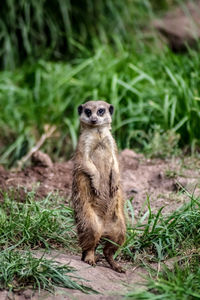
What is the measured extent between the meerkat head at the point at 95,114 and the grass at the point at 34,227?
0.70 meters

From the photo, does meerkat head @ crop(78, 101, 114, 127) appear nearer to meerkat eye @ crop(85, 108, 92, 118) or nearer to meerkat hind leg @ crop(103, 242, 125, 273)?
meerkat eye @ crop(85, 108, 92, 118)

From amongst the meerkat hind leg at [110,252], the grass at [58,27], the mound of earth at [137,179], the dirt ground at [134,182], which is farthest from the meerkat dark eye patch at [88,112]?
the grass at [58,27]

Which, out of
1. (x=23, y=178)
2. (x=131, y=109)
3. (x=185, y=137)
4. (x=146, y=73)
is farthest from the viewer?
(x=146, y=73)

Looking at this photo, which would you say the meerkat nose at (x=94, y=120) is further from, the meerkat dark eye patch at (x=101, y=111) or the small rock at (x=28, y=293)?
the small rock at (x=28, y=293)

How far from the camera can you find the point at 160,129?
5227 millimetres

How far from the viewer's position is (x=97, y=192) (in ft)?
10.3

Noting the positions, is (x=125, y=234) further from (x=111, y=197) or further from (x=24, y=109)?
(x=24, y=109)

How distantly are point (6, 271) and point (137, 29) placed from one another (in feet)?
18.4

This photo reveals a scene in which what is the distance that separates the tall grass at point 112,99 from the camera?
17.1ft

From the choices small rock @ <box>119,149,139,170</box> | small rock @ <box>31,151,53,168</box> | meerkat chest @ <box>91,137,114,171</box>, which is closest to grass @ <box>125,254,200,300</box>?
meerkat chest @ <box>91,137,114,171</box>

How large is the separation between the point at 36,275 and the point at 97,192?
64 cm

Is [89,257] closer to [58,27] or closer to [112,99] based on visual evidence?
[112,99]

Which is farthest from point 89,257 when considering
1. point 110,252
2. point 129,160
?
point 129,160

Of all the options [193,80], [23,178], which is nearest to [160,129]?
[193,80]
